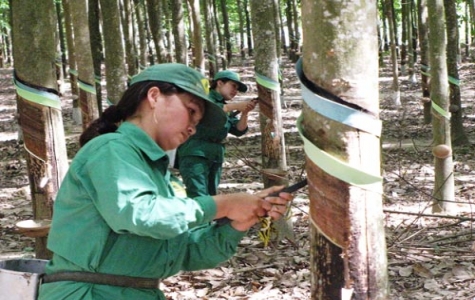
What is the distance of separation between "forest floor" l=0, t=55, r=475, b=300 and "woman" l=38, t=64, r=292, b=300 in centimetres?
151

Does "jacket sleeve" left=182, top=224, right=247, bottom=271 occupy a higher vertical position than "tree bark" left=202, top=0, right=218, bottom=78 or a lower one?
higher

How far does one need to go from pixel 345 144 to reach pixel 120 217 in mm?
754

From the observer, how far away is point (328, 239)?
7.86ft

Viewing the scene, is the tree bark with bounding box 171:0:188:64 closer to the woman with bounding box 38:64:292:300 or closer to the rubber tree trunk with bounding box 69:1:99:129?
the rubber tree trunk with bounding box 69:1:99:129

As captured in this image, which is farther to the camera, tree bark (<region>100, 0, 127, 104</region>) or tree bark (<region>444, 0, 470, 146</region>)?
tree bark (<region>444, 0, 470, 146</region>)

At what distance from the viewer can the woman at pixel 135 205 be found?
2297mm

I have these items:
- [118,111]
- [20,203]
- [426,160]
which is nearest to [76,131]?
[20,203]

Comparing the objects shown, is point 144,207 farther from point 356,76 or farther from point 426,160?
point 426,160

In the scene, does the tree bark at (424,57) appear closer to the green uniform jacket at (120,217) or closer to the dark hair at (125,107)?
the dark hair at (125,107)

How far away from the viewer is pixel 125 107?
2.63m

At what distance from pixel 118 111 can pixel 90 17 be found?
1101 cm

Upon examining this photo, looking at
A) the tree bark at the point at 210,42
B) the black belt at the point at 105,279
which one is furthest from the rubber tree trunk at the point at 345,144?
the tree bark at the point at 210,42

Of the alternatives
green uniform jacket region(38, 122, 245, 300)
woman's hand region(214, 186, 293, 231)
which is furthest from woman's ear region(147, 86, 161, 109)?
woman's hand region(214, 186, 293, 231)

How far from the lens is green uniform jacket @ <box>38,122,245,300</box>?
2279mm
